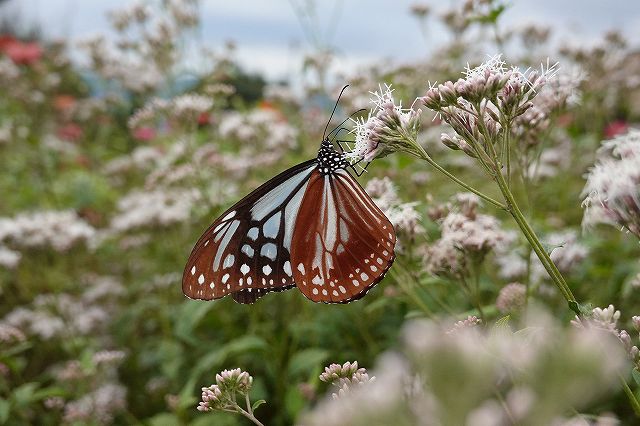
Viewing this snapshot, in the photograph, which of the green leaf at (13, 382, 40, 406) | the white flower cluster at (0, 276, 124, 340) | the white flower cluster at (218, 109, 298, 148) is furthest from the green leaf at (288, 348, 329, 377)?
the white flower cluster at (218, 109, 298, 148)

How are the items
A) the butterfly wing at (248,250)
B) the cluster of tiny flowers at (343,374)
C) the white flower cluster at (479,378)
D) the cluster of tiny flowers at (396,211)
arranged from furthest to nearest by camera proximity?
the butterfly wing at (248,250)
the cluster of tiny flowers at (396,211)
the cluster of tiny flowers at (343,374)
the white flower cluster at (479,378)

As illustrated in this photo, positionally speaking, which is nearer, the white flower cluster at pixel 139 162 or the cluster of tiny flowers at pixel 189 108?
the cluster of tiny flowers at pixel 189 108

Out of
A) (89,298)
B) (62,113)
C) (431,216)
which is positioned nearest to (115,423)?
(89,298)

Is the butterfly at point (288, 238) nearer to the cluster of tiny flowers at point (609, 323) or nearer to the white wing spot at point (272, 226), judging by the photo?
the white wing spot at point (272, 226)

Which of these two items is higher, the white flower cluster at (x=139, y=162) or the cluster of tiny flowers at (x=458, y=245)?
the white flower cluster at (x=139, y=162)

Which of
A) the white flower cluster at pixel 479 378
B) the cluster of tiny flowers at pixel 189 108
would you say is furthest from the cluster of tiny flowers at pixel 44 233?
the white flower cluster at pixel 479 378

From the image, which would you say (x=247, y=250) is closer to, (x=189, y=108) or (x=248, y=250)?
(x=248, y=250)

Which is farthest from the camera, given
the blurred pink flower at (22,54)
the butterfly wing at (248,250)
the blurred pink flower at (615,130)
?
the blurred pink flower at (22,54)

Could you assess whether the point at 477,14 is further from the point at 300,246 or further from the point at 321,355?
the point at 321,355

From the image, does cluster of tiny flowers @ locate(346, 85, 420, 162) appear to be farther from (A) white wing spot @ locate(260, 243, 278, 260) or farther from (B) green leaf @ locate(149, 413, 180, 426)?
(B) green leaf @ locate(149, 413, 180, 426)

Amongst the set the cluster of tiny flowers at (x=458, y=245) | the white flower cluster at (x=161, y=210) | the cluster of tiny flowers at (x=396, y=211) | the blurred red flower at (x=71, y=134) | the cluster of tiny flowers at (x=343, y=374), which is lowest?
the cluster of tiny flowers at (x=343, y=374)
